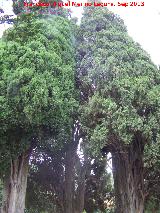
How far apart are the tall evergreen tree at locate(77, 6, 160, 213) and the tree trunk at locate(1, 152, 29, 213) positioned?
2379 mm

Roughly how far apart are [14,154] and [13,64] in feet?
9.10

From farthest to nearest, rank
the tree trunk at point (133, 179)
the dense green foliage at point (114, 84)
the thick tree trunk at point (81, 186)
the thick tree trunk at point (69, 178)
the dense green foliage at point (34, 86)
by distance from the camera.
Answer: the thick tree trunk at point (81, 186)
the thick tree trunk at point (69, 178)
the tree trunk at point (133, 179)
the dense green foliage at point (114, 84)
the dense green foliage at point (34, 86)

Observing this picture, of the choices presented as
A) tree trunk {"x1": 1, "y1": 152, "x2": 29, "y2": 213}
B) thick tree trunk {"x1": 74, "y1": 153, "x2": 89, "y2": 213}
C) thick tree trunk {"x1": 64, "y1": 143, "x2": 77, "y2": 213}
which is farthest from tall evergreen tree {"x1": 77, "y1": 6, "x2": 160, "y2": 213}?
tree trunk {"x1": 1, "y1": 152, "x2": 29, "y2": 213}

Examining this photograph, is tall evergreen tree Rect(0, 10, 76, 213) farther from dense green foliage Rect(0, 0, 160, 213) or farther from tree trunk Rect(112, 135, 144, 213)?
tree trunk Rect(112, 135, 144, 213)

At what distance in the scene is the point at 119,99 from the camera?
37.1 feet

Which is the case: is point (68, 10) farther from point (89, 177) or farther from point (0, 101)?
point (89, 177)

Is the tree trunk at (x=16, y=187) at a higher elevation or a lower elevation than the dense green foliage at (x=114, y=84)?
lower

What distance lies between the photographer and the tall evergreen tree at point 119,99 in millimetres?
10859

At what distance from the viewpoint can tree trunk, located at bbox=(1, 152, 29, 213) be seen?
35.6 feet

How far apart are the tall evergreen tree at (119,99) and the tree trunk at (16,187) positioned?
7.81 feet

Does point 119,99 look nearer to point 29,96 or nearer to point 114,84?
point 114,84

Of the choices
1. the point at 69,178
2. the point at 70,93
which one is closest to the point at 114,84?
the point at 70,93

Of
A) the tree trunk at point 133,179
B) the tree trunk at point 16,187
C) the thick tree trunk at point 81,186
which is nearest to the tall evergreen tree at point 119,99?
the tree trunk at point 133,179

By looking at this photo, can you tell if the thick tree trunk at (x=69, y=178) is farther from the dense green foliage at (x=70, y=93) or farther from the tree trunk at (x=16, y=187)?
the tree trunk at (x=16, y=187)
